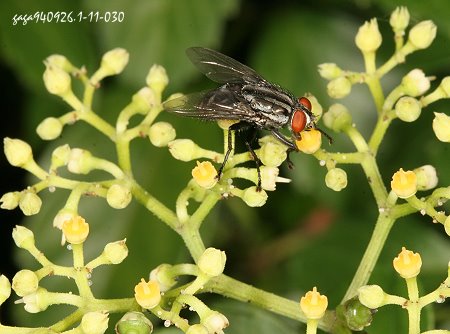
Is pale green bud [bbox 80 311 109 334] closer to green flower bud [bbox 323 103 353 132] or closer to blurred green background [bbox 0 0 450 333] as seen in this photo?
green flower bud [bbox 323 103 353 132]

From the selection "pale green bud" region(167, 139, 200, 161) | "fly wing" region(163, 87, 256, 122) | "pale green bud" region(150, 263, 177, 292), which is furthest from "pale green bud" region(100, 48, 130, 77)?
"pale green bud" region(150, 263, 177, 292)

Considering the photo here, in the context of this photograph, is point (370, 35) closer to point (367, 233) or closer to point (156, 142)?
point (156, 142)

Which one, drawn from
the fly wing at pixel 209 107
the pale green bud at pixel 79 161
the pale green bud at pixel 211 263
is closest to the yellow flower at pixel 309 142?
the fly wing at pixel 209 107

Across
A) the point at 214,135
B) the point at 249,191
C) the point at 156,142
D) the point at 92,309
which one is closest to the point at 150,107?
the point at 156,142

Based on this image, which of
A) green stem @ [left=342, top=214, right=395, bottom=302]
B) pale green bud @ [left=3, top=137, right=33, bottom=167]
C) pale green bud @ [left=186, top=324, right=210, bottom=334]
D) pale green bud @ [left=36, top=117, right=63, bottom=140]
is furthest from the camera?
pale green bud @ [left=36, top=117, right=63, bottom=140]

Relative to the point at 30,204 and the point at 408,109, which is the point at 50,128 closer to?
the point at 30,204

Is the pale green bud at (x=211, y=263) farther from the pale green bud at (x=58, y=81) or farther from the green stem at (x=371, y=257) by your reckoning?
the pale green bud at (x=58, y=81)
